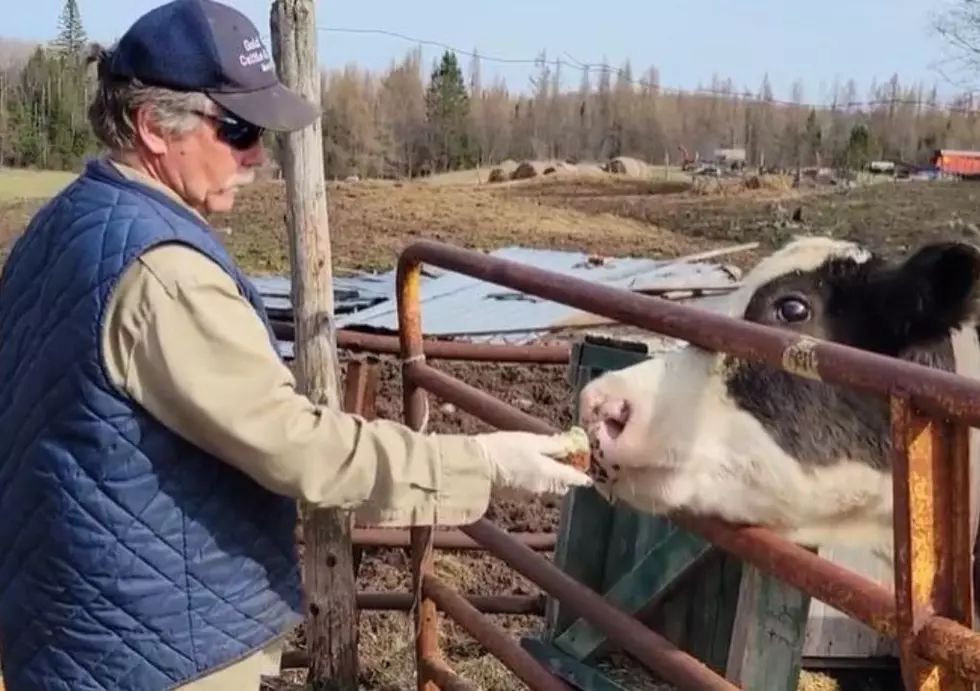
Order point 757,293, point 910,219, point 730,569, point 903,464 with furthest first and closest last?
point 910,219, point 730,569, point 757,293, point 903,464

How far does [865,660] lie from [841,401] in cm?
145

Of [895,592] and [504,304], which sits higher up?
[895,592]

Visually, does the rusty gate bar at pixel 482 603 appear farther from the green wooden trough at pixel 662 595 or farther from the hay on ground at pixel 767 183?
the hay on ground at pixel 767 183

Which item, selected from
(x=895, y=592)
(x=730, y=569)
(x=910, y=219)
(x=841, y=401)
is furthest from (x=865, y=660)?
(x=910, y=219)

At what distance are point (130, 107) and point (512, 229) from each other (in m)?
20.6

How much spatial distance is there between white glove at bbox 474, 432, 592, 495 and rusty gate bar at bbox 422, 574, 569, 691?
87 cm

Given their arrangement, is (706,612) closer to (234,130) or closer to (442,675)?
(442,675)

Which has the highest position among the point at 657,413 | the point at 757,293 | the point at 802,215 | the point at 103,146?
the point at 103,146

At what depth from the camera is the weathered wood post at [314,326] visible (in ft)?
14.2

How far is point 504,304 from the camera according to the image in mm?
12828

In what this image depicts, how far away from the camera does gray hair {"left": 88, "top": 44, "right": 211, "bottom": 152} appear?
2.27m

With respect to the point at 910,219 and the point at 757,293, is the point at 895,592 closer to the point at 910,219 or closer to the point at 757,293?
the point at 757,293

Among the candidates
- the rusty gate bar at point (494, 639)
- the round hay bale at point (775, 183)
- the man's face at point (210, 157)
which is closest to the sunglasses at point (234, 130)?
the man's face at point (210, 157)

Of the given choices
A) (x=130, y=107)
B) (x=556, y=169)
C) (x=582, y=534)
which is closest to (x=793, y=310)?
(x=582, y=534)
